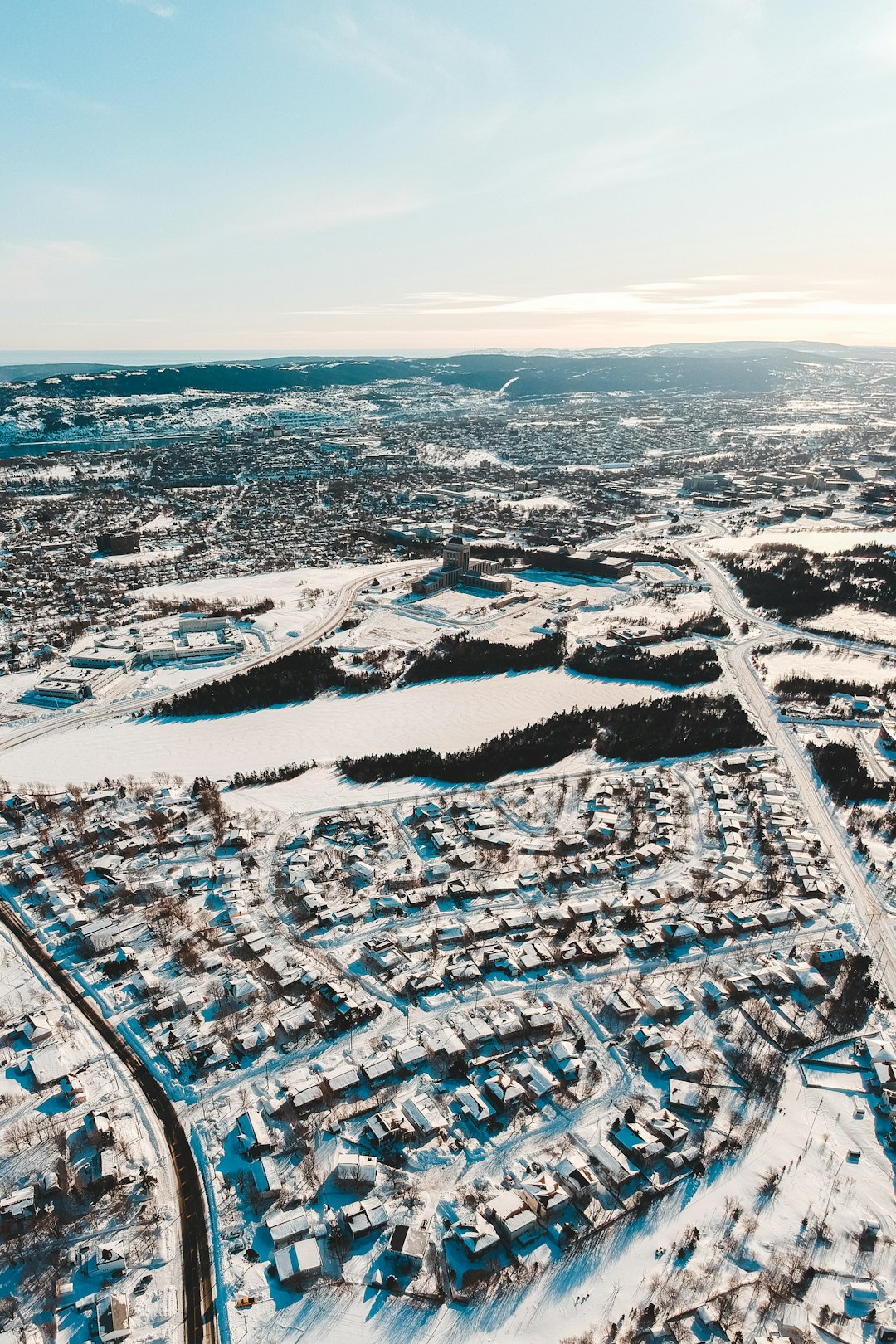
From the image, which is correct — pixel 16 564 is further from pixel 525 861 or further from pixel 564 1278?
pixel 564 1278

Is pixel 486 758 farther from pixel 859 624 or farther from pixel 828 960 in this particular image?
pixel 859 624

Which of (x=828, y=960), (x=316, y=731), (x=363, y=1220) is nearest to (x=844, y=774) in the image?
(x=828, y=960)

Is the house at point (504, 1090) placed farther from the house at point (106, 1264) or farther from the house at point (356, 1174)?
the house at point (106, 1264)

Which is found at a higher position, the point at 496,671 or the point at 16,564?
the point at 16,564

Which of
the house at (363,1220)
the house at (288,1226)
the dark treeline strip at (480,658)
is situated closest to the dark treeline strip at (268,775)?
the dark treeline strip at (480,658)

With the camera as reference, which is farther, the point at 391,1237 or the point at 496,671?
the point at 496,671

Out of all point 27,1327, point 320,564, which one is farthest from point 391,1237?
point 320,564
